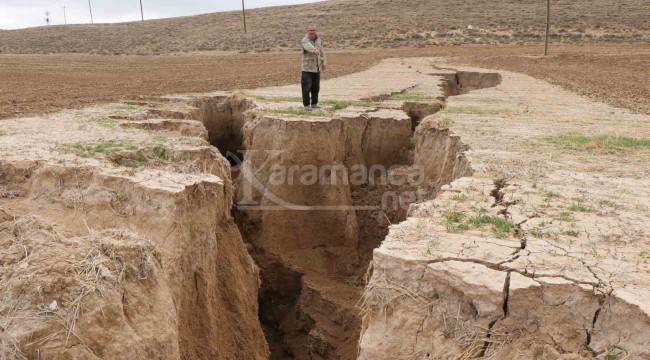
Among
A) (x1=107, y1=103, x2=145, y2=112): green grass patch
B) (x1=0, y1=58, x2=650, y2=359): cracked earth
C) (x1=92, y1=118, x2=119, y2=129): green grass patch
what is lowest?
(x1=0, y1=58, x2=650, y2=359): cracked earth

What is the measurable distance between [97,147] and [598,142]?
19.6 feet

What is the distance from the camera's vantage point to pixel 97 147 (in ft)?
19.3

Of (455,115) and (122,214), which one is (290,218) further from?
(122,214)

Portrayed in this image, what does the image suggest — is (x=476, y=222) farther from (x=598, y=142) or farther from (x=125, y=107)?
(x=125, y=107)

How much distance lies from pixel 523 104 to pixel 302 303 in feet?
20.6

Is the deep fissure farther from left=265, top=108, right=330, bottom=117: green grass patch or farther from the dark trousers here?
the dark trousers

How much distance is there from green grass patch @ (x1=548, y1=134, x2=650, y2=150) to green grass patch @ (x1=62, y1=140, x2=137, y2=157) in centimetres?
522

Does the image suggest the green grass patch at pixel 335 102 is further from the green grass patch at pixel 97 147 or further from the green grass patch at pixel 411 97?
the green grass patch at pixel 97 147

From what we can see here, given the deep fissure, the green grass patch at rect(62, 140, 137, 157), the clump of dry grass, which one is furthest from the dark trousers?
the clump of dry grass

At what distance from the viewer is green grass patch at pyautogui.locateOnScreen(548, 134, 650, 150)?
680 cm

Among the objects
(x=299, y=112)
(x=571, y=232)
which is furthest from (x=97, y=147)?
(x=571, y=232)

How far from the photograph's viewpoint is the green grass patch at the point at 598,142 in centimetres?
680

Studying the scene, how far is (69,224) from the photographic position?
174 inches

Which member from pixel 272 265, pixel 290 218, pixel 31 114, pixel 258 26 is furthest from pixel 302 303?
pixel 258 26
